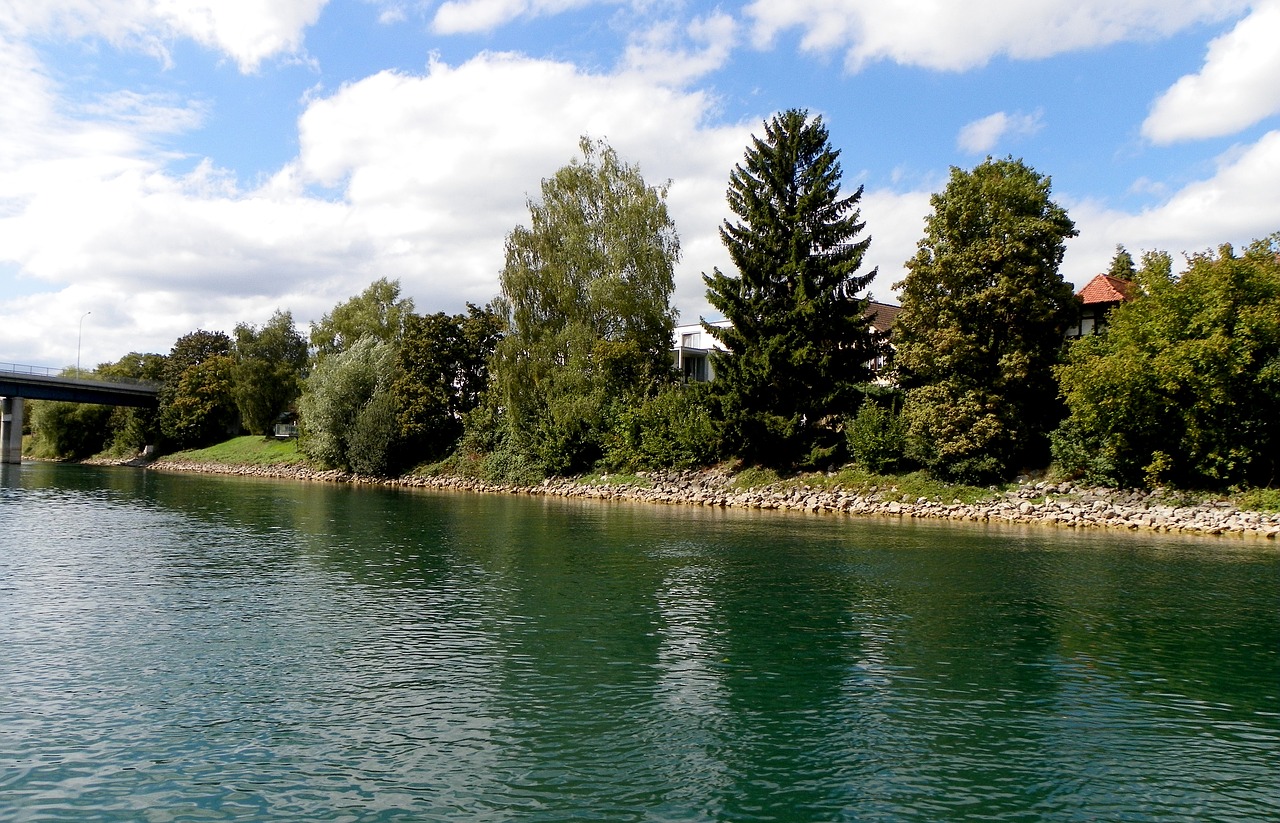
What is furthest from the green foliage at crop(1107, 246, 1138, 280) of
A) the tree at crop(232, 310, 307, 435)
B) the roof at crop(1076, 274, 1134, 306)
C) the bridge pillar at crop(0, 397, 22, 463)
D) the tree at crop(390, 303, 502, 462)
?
the bridge pillar at crop(0, 397, 22, 463)

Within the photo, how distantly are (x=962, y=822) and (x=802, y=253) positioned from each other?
44.0 metres

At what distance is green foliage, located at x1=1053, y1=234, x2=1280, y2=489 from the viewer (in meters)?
37.1

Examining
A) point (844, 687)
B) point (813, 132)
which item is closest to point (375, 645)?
point (844, 687)

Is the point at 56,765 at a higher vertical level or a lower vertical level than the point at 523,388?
lower

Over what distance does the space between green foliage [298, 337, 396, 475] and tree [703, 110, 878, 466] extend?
3463 centimetres

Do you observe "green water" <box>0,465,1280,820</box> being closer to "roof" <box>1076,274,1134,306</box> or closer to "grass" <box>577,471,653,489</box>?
"roof" <box>1076,274,1134,306</box>

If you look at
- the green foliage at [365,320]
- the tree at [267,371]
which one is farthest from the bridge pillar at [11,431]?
the green foliage at [365,320]

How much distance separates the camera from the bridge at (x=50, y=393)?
9662 centimetres

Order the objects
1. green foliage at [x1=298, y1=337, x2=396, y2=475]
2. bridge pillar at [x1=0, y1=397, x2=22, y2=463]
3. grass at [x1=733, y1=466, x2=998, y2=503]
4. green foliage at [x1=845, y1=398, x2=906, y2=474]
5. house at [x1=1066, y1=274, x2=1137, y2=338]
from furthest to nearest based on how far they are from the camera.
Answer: bridge pillar at [x1=0, y1=397, x2=22, y2=463], green foliage at [x1=298, y1=337, x2=396, y2=475], house at [x1=1066, y1=274, x2=1137, y2=338], green foliage at [x1=845, y1=398, x2=906, y2=474], grass at [x1=733, y1=466, x2=998, y2=503]

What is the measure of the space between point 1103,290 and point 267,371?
266 feet

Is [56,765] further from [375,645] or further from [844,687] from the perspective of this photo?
[844,687]

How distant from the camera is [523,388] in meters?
65.8

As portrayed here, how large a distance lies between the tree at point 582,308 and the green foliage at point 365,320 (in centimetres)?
2399

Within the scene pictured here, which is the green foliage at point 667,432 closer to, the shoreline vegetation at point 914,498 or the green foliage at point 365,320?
the shoreline vegetation at point 914,498
